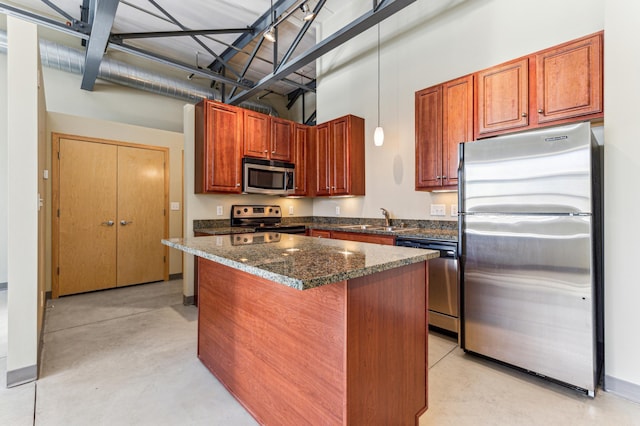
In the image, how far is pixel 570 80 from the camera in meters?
2.20

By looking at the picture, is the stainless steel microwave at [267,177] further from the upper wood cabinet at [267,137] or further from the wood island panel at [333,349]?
the wood island panel at [333,349]

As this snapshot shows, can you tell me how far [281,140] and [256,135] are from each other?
413 mm

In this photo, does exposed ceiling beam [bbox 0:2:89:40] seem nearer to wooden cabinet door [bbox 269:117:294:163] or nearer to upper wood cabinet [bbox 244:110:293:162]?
upper wood cabinet [bbox 244:110:293:162]

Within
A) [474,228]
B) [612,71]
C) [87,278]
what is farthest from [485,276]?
[87,278]

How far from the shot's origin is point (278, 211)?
4715mm

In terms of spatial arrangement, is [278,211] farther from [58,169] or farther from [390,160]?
[58,169]

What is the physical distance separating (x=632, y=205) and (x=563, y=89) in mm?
978

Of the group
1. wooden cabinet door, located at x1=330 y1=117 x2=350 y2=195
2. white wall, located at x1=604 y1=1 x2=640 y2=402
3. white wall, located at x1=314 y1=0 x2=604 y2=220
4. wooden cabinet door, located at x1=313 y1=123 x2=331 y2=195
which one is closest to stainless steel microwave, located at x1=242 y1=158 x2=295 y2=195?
wooden cabinet door, located at x1=313 y1=123 x2=331 y2=195

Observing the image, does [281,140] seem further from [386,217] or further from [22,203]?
[22,203]

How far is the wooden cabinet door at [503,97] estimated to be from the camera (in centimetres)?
243

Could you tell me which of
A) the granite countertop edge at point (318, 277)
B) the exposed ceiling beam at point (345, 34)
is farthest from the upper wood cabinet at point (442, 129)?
the granite countertop edge at point (318, 277)

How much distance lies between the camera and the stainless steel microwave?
396 centimetres

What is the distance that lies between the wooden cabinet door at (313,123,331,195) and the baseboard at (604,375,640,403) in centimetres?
328

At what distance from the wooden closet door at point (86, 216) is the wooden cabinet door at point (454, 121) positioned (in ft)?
14.9
